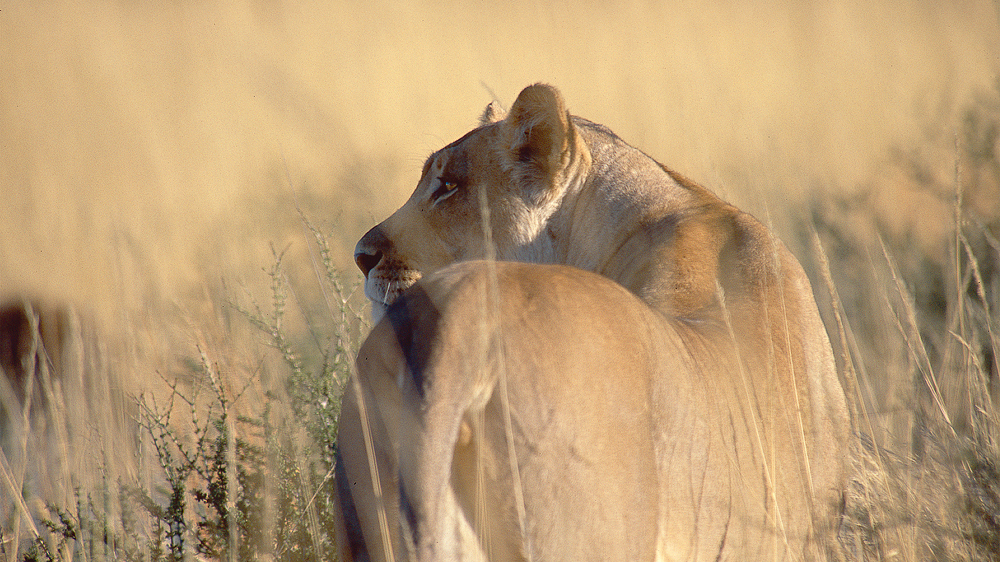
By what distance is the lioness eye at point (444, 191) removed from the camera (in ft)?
9.58

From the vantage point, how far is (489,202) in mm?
2799

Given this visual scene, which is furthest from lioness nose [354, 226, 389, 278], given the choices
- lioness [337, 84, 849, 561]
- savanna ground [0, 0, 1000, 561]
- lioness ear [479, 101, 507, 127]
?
lioness [337, 84, 849, 561]

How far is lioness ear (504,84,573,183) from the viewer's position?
2525 mm

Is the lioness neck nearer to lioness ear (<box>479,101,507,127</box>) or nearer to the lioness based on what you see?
the lioness

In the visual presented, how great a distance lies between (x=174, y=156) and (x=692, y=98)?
5.85 metres

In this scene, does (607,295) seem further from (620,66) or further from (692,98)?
(620,66)

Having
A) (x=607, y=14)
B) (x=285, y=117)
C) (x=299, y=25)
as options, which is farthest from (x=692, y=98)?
(x=285, y=117)

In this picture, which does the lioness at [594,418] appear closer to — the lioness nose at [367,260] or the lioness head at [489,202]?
the lioness head at [489,202]

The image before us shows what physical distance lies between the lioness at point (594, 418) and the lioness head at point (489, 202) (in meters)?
0.63

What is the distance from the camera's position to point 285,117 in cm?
161

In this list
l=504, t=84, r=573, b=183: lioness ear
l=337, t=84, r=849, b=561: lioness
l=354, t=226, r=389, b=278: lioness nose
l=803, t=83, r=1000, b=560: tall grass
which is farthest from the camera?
l=354, t=226, r=389, b=278: lioness nose

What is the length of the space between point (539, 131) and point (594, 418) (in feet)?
5.14

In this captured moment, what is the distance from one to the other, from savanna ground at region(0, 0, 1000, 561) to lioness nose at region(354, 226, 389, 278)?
0.13m

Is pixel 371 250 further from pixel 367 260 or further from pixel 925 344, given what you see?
pixel 925 344
